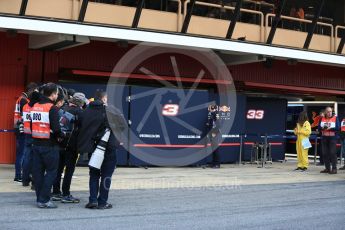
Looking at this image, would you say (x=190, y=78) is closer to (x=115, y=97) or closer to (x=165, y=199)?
(x=115, y=97)

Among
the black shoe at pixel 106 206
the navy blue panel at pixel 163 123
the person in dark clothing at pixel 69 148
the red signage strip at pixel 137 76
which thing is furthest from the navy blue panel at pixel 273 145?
the black shoe at pixel 106 206

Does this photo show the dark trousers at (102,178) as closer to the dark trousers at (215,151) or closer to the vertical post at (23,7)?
the vertical post at (23,7)

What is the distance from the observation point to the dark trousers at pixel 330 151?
14.5m

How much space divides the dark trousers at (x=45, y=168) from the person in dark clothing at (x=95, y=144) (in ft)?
1.37

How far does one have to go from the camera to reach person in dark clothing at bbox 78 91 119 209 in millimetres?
8055

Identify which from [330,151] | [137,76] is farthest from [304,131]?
[137,76]

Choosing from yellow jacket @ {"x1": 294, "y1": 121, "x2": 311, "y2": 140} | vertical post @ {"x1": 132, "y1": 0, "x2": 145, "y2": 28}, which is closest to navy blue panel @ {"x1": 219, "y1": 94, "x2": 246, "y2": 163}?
yellow jacket @ {"x1": 294, "y1": 121, "x2": 311, "y2": 140}

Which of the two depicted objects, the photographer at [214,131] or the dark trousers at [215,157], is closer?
the photographer at [214,131]

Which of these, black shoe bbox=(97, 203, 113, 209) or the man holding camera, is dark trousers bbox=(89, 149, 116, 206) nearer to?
black shoe bbox=(97, 203, 113, 209)

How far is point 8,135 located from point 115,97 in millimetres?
3548

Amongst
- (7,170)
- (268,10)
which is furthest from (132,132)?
(268,10)

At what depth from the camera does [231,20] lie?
55.4 ft

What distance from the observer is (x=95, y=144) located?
318 inches

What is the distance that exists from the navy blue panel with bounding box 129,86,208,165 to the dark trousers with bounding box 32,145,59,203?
6755 mm
